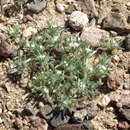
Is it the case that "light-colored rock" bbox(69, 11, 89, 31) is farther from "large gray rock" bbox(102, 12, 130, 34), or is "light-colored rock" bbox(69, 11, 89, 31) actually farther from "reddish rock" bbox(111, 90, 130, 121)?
"reddish rock" bbox(111, 90, 130, 121)

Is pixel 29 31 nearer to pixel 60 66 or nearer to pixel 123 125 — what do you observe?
pixel 60 66

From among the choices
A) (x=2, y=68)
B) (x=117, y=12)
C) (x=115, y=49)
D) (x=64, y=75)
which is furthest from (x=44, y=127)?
(x=117, y=12)

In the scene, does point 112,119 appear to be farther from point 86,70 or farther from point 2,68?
Result: point 2,68

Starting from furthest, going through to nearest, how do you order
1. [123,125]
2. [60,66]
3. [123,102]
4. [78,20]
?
1. [78,20]
2. [60,66]
3. [123,102]
4. [123,125]

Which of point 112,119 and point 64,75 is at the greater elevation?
point 64,75

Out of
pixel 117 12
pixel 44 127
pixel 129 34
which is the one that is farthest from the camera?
pixel 117 12

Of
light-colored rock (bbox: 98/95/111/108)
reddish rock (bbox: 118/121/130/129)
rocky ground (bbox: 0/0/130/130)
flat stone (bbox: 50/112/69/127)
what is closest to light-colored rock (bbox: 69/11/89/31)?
rocky ground (bbox: 0/0/130/130)

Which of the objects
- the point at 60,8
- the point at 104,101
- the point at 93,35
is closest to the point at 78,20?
the point at 93,35
